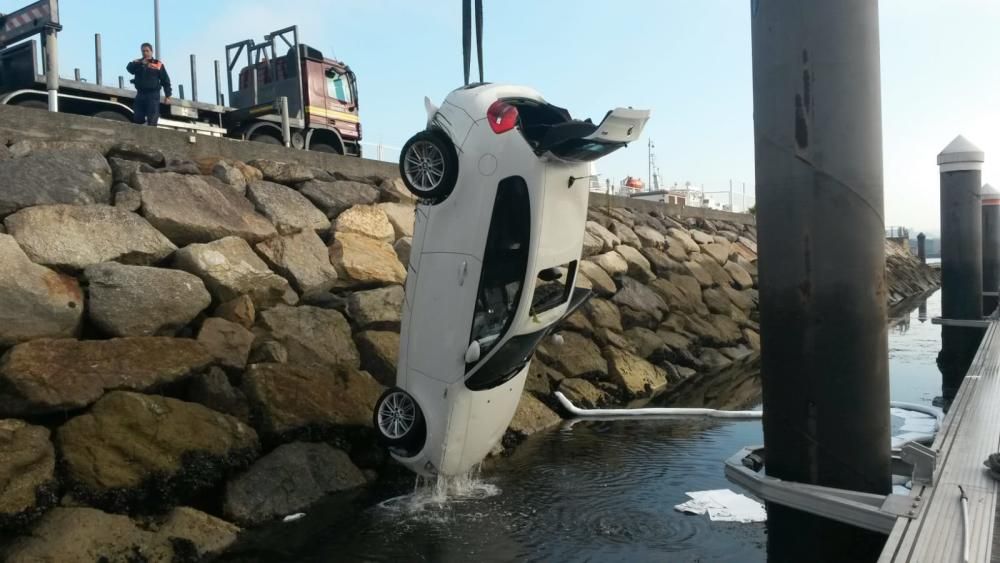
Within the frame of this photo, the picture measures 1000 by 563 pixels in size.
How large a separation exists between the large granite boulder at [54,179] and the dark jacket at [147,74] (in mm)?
3653

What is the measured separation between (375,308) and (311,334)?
86 cm

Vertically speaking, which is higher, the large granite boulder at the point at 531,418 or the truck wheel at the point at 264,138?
the truck wheel at the point at 264,138

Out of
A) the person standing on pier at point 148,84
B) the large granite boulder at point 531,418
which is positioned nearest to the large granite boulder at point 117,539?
the large granite boulder at point 531,418

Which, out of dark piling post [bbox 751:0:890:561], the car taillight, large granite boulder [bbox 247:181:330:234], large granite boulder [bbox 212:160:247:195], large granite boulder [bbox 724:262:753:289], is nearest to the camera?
dark piling post [bbox 751:0:890:561]

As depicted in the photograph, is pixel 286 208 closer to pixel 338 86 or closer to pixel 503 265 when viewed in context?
pixel 503 265

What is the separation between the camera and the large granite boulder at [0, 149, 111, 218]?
21.4 ft

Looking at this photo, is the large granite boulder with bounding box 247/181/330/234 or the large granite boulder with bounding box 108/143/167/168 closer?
the large granite boulder with bounding box 108/143/167/168

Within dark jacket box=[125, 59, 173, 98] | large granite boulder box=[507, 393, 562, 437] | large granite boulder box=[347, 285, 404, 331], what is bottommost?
large granite boulder box=[507, 393, 562, 437]

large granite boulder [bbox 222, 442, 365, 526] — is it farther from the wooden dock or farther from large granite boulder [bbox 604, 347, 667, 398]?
large granite boulder [bbox 604, 347, 667, 398]

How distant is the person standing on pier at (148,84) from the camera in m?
10.8

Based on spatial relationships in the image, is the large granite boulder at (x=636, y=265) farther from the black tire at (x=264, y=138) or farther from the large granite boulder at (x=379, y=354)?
the large granite boulder at (x=379, y=354)

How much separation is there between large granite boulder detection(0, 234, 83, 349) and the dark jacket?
5519mm

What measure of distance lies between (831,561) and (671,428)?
16.4 ft

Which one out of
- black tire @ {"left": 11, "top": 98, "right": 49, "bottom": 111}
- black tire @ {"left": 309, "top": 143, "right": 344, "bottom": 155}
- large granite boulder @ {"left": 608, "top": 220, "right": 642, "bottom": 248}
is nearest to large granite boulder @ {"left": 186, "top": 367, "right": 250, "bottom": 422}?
black tire @ {"left": 11, "top": 98, "right": 49, "bottom": 111}
